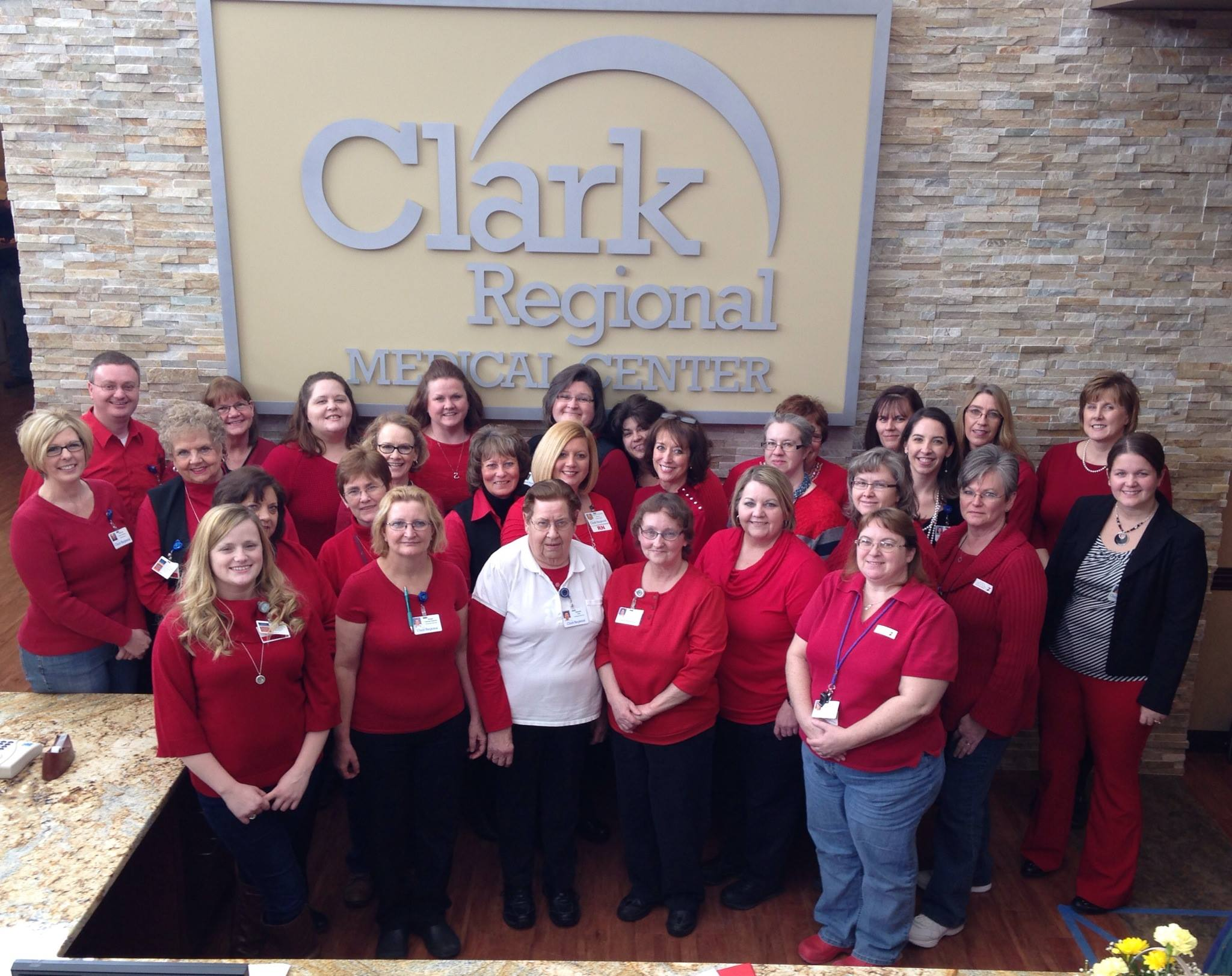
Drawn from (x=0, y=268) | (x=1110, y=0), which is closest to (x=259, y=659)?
(x=1110, y=0)

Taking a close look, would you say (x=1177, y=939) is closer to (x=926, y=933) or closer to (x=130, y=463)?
(x=926, y=933)

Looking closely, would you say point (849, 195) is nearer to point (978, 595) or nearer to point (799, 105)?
point (799, 105)

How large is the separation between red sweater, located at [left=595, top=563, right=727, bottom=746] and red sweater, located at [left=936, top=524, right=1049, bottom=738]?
2.70ft

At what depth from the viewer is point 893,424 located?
3998 millimetres

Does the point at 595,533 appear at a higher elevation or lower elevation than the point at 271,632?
higher

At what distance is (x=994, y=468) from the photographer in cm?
309

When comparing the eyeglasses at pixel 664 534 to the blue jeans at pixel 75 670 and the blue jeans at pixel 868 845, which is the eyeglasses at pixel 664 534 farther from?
the blue jeans at pixel 75 670

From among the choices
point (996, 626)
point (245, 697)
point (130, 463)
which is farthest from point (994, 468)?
point (130, 463)

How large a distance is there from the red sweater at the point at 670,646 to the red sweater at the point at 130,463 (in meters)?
2.01

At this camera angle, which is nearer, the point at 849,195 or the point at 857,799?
the point at 857,799

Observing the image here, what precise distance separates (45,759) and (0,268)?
10519 mm

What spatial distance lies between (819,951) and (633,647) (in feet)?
4.11

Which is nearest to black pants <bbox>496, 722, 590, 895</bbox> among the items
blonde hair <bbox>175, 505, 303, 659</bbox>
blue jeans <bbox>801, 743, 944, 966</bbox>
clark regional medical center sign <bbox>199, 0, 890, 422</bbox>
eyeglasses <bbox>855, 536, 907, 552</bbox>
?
blue jeans <bbox>801, 743, 944, 966</bbox>

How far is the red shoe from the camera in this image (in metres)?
3.21
